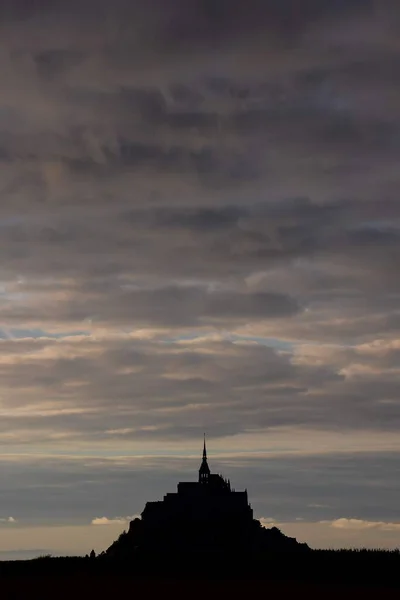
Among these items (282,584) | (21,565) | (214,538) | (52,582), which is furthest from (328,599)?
(214,538)

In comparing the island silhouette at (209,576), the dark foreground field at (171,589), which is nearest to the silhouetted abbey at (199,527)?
the island silhouette at (209,576)

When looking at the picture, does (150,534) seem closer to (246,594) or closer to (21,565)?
(21,565)

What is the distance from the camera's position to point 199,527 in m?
190

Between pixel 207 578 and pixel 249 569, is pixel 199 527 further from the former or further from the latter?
pixel 207 578

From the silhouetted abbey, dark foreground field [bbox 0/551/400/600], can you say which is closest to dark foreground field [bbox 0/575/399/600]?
dark foreground field [bbox 0/551/400/600]

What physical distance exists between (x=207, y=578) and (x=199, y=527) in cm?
12875

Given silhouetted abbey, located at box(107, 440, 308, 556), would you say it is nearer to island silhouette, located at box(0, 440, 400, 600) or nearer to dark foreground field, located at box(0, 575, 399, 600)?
island silhouette, located at box(0, 440, 400, 600)

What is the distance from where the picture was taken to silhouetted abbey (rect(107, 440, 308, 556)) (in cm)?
18199

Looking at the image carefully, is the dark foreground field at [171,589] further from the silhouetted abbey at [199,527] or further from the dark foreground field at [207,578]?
the silhouetted abbey at [199,527]

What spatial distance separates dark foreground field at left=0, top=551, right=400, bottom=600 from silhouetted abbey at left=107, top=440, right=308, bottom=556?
3945 inches

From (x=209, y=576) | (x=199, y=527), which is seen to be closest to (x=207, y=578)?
(x=209, y=576)

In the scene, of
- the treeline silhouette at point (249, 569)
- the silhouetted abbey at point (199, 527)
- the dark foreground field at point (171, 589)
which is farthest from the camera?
the silhouetted abbey at point (199, 527)

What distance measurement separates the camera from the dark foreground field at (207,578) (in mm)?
53438

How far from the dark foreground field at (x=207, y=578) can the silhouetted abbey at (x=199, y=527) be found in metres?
100
